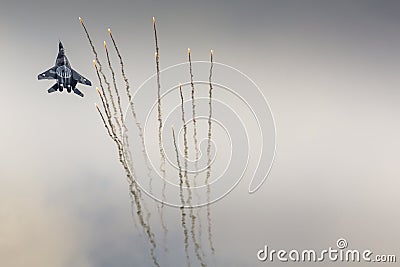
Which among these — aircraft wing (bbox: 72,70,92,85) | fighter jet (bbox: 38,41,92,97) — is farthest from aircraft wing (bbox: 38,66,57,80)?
aircraft wing (bbox: 72,70,92,85)

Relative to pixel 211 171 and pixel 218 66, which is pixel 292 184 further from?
pixel 218 66

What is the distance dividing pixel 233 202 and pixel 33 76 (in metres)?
1.96

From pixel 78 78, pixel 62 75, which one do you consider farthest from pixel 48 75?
pixel 78 78

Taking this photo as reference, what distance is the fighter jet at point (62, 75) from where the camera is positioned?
12.1ft

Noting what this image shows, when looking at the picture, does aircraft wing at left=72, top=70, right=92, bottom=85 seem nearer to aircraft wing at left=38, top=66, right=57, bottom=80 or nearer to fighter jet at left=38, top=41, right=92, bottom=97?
fighter jet at left=38, top=41, right=92, bottom=97

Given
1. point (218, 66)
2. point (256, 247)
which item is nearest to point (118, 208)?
point (256, 247)

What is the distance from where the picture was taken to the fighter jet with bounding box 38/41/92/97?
12.1 feet

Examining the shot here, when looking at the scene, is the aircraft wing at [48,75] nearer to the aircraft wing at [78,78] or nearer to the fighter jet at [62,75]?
the fighter jet at [62,75]

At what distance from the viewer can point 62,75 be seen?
3672 millimetres

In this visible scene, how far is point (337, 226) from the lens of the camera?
151 inches

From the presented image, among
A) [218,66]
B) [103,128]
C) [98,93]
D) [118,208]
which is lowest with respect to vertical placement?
[118,208]

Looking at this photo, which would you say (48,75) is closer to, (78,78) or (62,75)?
(62,75)

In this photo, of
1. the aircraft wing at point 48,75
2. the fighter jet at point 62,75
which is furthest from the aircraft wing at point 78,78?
the aircraft wing at point 48,75

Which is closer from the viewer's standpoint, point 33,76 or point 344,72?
point 33,76
